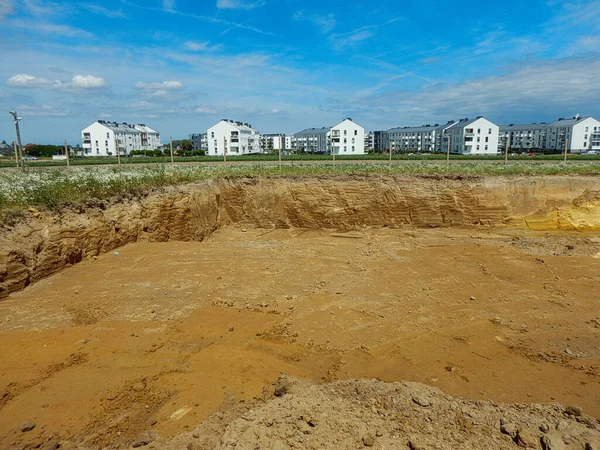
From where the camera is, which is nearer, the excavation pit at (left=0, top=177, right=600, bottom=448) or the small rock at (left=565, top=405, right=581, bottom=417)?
the small rock at (left=565, top=405, right=581, bottom=417)

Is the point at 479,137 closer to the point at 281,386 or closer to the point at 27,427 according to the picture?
the point at 281,386

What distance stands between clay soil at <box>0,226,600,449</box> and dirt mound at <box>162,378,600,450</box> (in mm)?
112

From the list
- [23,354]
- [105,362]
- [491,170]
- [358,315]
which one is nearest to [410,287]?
[358,315]

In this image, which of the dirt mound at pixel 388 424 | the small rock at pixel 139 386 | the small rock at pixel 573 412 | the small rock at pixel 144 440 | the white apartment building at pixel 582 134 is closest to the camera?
the dirt mound at pixel 388 424

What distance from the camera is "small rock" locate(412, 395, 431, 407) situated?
438 centimetres

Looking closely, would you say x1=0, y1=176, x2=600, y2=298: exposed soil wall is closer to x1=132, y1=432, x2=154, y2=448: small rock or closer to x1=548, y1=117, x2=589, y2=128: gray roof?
x1=132, y1=432, x2=154, y2=448: small rock

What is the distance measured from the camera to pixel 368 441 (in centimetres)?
381

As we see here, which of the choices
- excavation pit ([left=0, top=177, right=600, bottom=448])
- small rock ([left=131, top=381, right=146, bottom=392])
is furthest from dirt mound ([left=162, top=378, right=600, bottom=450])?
small rock ([left=131, top=381, right=146, bottom=392])

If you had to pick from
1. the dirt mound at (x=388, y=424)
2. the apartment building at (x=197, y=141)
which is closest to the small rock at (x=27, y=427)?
the dirt mound at (x=388, y=424)

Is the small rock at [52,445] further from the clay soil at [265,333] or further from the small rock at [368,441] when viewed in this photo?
the small rock at [368,441]

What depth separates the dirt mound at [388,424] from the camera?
3.79 m

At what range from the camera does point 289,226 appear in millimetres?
16844

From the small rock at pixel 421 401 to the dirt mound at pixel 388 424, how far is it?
11mm

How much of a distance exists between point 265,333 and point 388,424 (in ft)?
10.8
